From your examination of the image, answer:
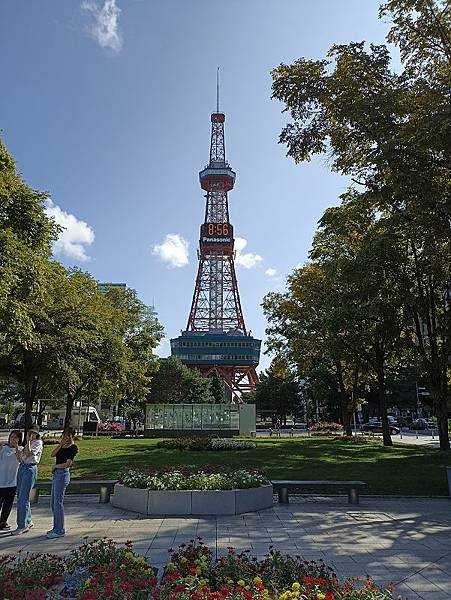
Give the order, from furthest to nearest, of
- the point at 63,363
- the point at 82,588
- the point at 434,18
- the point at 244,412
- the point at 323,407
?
the point at 323,407 → the point at 244,412 → the point at 63,363 → the point at 434,18 → the point at 82,588

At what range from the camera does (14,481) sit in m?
8.68

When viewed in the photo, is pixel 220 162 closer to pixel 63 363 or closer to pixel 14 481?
pixel 63 363

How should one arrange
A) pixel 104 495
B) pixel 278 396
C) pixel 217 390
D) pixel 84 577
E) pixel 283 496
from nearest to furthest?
pixel 84 577 → pixel 104 495 → pixel 283 496 → pixel 217 390 → pixel 278 396

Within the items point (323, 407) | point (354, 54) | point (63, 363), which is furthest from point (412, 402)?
point (354, 54)

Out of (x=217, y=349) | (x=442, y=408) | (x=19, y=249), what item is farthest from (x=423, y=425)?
(x=19, y=249)

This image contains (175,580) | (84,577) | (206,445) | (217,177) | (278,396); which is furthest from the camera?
(217,177)

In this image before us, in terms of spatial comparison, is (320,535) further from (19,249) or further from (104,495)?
(19,249)

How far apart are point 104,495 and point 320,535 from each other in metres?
5.22

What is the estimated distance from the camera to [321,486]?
1124 cm

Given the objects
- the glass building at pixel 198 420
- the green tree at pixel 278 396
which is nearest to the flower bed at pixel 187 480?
the glass building at pixel 198 420

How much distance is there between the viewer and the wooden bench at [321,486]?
1122 cm

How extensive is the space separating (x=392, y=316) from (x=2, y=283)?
15.9 m

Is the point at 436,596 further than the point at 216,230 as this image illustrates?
No

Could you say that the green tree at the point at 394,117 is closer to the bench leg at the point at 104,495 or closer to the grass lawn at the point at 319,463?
the grass lawn at the point at 319,463
